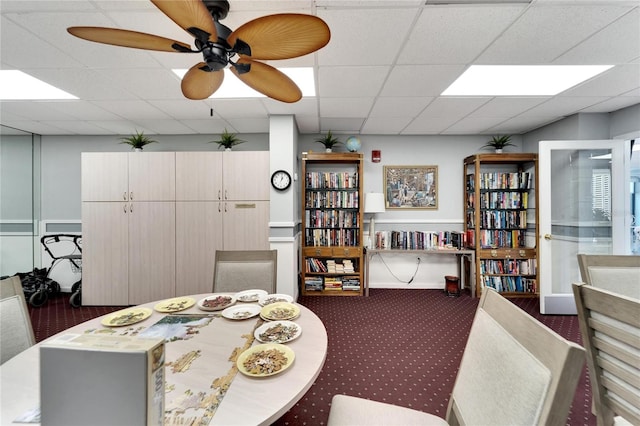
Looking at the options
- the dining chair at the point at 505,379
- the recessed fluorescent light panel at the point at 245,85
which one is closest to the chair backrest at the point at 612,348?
the dining chair at the point at 505,379

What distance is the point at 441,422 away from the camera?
3.49ft

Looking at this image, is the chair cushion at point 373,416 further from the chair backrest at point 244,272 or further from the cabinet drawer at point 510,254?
the cabinet drawer at point 510,254

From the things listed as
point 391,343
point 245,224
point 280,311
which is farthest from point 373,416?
point 245,224

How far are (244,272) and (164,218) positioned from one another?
1927mm

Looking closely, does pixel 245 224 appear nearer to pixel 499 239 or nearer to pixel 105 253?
pixel 105 253

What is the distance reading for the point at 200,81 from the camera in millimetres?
1498

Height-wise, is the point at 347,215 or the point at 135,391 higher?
the point at 347,215

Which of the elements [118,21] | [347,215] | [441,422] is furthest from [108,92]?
[441,422]

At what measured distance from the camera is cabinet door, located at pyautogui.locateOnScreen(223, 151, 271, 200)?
3234mm

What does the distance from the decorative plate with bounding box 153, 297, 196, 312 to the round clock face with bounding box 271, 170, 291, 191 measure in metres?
1.83

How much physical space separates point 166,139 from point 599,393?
5144mm

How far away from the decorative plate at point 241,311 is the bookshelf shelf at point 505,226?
3420mm

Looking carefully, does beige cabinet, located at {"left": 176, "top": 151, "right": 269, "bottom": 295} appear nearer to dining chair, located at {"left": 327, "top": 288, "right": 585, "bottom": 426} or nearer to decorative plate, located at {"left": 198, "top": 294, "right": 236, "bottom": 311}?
decorative plate, located at {"left": 198, "top": 294, "right": 236, "bottom": 311}

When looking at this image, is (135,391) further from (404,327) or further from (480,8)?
(404,327)
